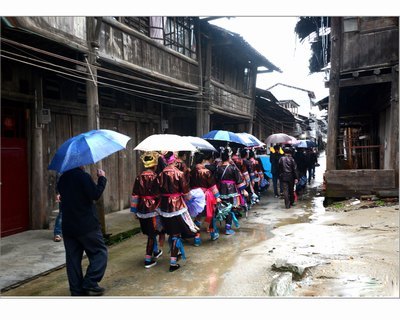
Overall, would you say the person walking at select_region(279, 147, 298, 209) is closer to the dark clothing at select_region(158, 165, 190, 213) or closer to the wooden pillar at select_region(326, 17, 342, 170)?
the wooden pillar at select_region(326, 17, 342, 170)

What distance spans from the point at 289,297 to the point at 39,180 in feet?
19.6

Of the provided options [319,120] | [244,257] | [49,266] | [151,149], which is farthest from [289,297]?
[319,120]

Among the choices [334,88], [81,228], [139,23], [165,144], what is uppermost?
[139,23]

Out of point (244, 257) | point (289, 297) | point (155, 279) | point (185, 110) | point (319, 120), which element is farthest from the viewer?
point (319, 120)

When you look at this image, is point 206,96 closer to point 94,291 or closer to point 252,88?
point 252,88

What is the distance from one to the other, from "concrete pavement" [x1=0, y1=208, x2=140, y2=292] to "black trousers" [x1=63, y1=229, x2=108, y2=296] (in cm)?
113

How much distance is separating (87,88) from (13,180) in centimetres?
248

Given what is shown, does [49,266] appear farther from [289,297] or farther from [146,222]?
[289,297]

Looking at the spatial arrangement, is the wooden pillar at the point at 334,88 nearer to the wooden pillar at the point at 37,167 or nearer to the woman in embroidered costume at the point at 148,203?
the woman in embroidered costume at the point at 148,203

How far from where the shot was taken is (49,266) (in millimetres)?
5750

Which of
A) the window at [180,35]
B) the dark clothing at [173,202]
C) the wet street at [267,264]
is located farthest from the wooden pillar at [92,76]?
the window at [180,35]

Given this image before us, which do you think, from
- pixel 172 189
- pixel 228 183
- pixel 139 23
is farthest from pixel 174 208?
pixel 139 23

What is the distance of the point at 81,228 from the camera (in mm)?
4445

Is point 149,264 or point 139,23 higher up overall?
point 139,23
